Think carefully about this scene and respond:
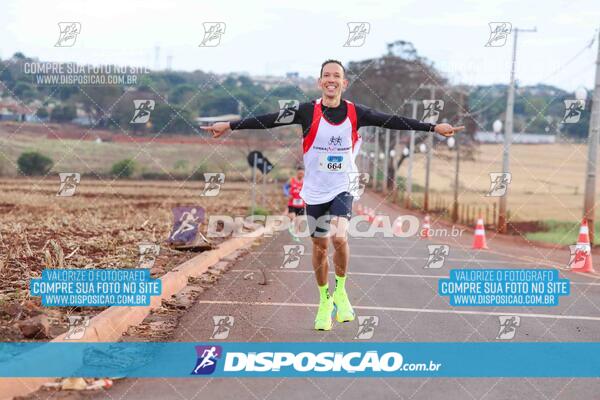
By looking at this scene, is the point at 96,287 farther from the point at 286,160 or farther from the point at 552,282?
the point at 286,160

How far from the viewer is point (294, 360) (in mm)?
7281

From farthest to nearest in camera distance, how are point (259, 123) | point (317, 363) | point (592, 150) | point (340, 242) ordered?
point (592, 150) → point (340, 242) → point (259, 123) → point (317, 363)

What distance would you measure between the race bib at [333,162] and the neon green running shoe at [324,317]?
1228 mm

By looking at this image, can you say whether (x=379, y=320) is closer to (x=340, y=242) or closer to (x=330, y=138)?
(x=340, y=242)

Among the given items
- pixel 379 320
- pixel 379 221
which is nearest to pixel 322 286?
pixel 379 320

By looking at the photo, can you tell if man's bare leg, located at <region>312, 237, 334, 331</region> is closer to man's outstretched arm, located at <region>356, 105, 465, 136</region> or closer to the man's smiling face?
man's outstretched arm, located at <region>356, 105, 465, 136</region>

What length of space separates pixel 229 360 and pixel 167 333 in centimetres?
149

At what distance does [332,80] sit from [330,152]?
642 millimetres

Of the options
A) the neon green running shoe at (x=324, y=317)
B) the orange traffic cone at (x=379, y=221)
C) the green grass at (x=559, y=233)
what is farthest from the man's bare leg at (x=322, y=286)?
the orange traffic cone at (x=379, y=221)

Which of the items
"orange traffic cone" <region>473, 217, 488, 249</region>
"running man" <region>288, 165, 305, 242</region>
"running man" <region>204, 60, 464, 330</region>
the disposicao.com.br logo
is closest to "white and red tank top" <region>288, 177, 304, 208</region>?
"running man" <region>288, 165, 305, 242</region>

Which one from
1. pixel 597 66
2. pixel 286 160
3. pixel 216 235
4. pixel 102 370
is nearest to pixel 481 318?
pixel 102 370

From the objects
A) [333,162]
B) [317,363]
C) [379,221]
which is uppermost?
[333,162]

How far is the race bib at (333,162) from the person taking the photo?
883cm

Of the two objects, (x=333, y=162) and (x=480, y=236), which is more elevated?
(x=333, y=162)
